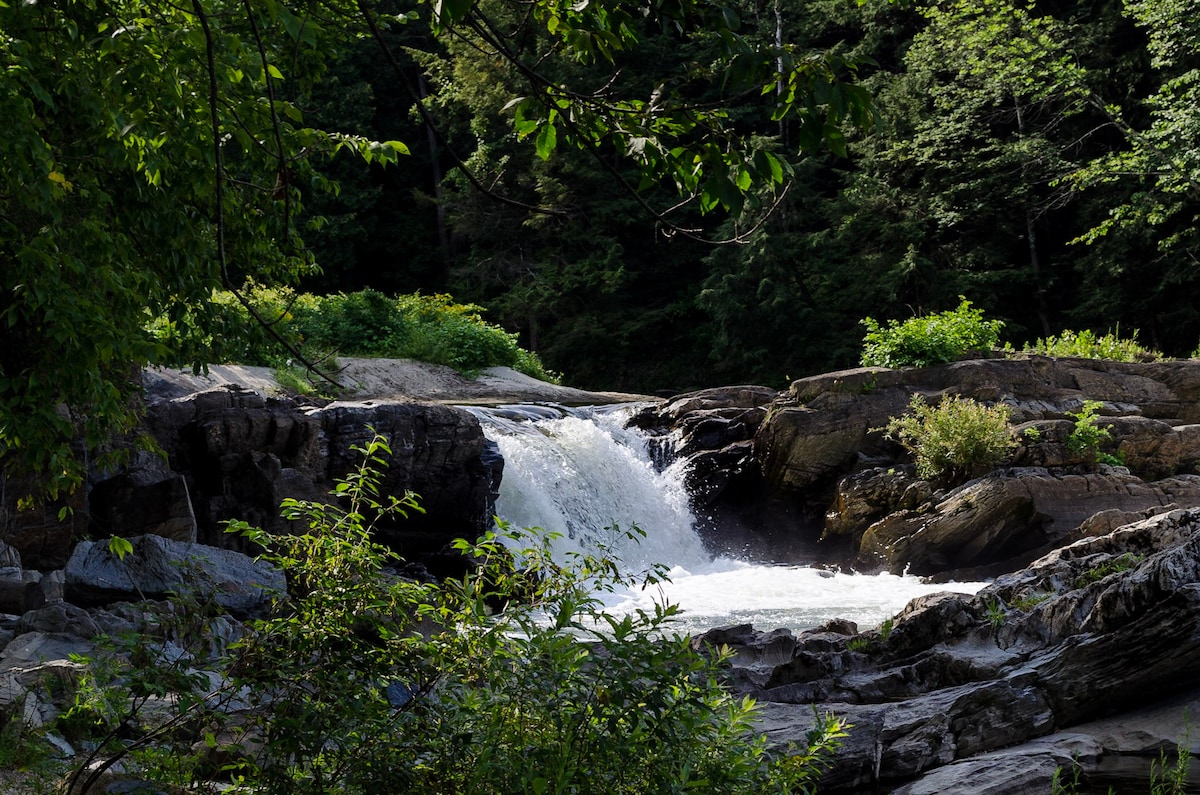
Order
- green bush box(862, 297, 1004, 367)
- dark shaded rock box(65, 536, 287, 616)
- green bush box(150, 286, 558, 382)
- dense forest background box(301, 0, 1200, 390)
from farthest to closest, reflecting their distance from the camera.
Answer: dense forest background box(301, 0, 1200, 390), green bush box(150, 286, 558, 382), green bush box(862, 297, 1004, 367), dark shaded rock box(65, 536, 287, 616)

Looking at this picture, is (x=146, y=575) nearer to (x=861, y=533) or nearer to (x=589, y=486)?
(x=589, y=486)

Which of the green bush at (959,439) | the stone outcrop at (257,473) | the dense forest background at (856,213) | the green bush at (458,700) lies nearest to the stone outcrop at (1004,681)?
the green bush at (458,700)

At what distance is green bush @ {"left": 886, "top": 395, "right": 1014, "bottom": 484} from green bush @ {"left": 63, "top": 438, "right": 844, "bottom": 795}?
10.3 meters

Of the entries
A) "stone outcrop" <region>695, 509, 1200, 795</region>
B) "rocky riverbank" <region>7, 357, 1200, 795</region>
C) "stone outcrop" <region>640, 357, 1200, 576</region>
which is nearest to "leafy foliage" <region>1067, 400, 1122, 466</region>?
"stone outcrop" <region>640, 357, 1200, 576</region>

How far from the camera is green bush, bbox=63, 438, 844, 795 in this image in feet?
8.71

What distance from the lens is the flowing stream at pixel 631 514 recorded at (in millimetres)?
11531

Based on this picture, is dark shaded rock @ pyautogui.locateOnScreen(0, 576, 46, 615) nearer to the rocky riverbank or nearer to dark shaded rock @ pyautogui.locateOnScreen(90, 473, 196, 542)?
the rocky riverbank

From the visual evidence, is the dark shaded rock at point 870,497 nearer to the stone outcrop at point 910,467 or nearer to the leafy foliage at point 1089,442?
the stone outcrop at point 910,467

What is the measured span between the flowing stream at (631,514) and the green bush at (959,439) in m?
1.55

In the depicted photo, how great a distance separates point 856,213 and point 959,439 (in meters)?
14.9

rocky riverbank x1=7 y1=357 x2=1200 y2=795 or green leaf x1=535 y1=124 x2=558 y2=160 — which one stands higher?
green leaf x1=535 y1=124 x2=558 y2=160

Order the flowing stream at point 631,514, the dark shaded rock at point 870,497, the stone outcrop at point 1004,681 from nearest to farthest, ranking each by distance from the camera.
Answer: the stone outcrop at point 1004,681, the flowing stream at point 631,514, the dark shaded rock at point 870,497

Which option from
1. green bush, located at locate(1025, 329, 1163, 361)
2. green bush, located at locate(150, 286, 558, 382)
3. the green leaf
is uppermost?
the green leaf

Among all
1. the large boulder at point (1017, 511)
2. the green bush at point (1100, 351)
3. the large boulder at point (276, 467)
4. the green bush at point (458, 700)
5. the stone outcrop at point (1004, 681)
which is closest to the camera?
the green bush at point (458, 700)
